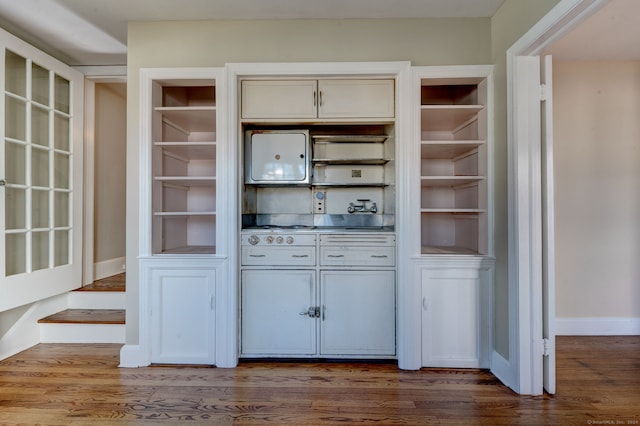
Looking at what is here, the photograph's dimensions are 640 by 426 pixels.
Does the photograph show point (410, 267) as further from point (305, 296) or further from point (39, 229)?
point (39, 229)

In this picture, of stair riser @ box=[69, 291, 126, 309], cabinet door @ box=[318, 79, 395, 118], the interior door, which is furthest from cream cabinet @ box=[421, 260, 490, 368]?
stair riser @ box=[69, 291, 126, 309]

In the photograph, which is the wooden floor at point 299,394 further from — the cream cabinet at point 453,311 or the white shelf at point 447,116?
the white shelf at point 447,116

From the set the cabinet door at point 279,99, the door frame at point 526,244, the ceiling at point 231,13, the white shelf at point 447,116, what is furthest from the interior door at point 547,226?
the cabinet door at point 279,99

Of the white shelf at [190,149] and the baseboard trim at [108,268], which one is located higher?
the white shelf at [190,149]

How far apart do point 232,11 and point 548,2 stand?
6.23 feet

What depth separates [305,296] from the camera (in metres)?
2.45

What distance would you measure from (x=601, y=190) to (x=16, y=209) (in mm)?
Answer: 4784

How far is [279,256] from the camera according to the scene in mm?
2465

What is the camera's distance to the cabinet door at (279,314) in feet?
8.04

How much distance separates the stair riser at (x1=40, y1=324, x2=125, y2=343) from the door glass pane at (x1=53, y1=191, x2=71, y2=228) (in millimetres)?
854

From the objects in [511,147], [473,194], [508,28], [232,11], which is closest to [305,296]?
[473,194]

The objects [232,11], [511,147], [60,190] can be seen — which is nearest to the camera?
[511,147]

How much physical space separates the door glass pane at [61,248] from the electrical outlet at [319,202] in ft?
7.17

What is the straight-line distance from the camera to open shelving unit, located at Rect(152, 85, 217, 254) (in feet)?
8.18
